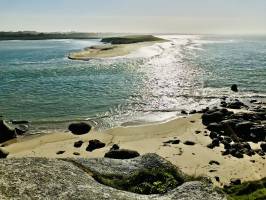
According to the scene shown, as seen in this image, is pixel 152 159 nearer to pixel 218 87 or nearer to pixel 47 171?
pixel 47 171

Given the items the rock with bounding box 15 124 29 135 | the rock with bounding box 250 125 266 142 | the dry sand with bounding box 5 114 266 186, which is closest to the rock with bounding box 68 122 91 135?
the dry sand with bounding box 5 114 266 186

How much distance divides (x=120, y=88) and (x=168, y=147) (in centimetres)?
3038

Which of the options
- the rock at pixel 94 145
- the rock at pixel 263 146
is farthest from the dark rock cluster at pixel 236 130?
the rock at pixel 94 145

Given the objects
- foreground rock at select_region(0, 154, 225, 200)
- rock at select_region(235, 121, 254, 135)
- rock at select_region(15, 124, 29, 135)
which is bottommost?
rock at select_region(15, 124, 29, 135)

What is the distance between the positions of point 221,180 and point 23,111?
28.5m

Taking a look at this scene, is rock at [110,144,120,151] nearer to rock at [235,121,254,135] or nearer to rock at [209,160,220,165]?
rock at [209,160,220,165]

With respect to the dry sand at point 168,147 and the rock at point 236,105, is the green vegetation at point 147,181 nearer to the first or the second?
the dry sand at point 168,147

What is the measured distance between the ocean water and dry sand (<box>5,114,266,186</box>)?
13.6 ft

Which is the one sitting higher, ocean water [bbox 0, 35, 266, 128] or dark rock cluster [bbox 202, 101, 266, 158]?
dark rock cluster [bbox 202, 101, 266, 158]

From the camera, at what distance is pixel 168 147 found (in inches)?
1368

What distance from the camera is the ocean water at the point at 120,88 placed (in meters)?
48.4

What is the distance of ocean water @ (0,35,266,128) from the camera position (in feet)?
159

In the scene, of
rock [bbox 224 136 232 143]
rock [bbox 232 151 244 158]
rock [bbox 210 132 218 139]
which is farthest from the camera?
rock [bbox 210 132 218 139]

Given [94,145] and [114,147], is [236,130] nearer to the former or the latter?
[114,147]
